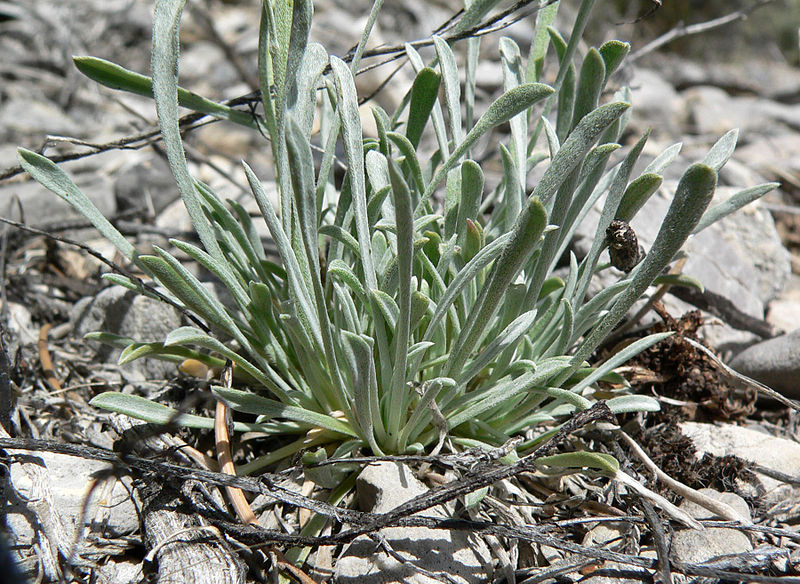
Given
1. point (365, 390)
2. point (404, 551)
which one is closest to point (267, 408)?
point (365, 390)

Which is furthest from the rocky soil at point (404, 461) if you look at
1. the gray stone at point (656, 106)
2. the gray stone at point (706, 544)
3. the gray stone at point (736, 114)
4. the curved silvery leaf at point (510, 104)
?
the gray stone at point (656, 106)

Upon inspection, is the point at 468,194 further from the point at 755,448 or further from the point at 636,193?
the point at 755,448

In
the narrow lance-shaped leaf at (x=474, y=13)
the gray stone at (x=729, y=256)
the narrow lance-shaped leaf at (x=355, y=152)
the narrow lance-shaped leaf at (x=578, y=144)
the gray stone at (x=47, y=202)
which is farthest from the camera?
the gray stone at (x=47, y=202)

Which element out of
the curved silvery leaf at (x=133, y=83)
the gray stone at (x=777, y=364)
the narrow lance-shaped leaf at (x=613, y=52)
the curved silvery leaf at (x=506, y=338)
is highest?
the narrow lance-shaped leaf at (x=613, y=52)

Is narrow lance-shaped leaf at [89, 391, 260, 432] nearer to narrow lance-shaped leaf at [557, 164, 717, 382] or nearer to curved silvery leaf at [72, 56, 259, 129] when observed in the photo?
curved silvery leaf at [72, 56, 259, 129]

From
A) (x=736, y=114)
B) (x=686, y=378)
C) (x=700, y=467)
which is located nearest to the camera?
(x=700, y=467)

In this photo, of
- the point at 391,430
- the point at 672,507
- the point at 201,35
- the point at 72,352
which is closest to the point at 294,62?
the point at 391,430

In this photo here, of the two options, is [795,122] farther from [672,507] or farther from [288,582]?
[288,582]

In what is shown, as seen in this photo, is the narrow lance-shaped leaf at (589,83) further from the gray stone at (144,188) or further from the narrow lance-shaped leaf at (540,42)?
the gray stone at (144,188)
